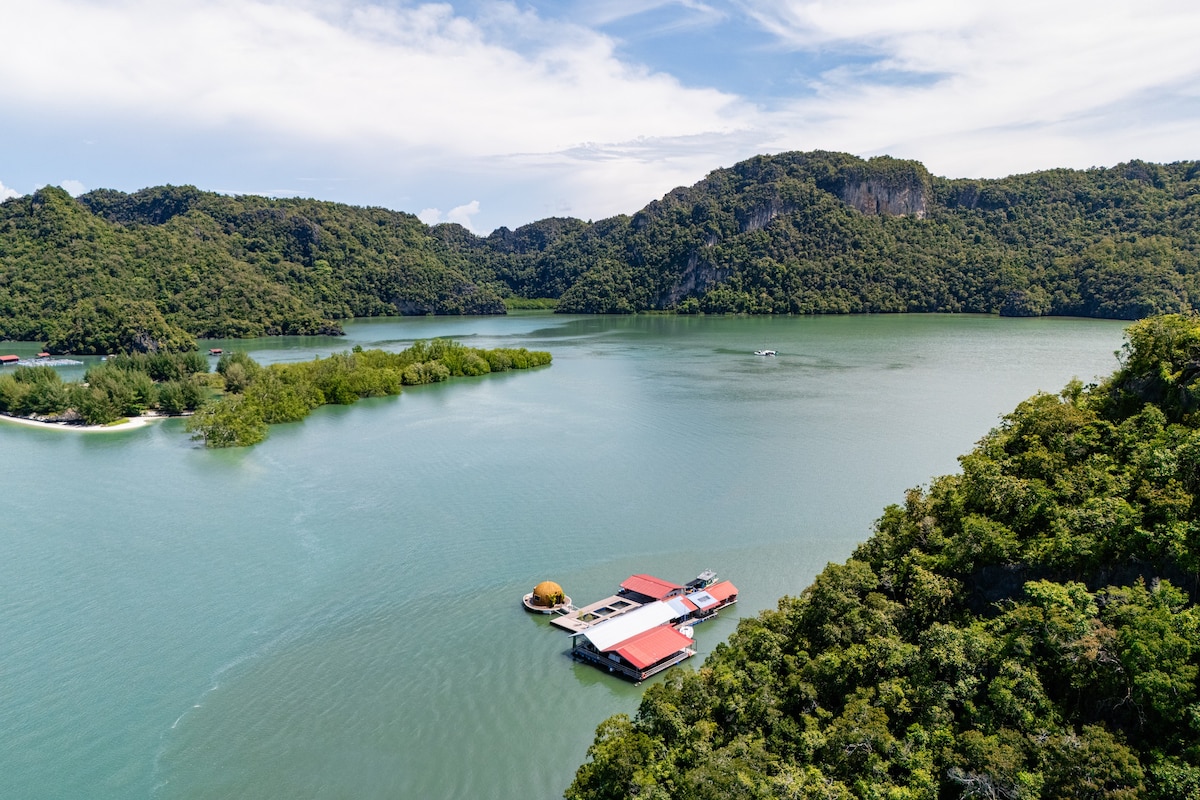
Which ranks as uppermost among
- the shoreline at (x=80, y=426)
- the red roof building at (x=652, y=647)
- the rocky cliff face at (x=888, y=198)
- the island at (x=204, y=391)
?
the rocky cliff face at (x=888, y=198)

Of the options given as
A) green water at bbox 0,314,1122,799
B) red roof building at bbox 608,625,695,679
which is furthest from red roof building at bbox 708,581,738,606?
red roof building at bbox 608,625,695,679

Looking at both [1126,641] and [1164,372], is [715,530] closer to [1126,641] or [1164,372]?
[1164,372]

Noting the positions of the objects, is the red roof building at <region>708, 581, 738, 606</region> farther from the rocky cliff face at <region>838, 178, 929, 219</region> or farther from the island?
the rocky cliff face at <region>838, 178, 929, 219</region>

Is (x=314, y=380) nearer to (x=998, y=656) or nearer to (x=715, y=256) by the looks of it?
(x=998, y=656)

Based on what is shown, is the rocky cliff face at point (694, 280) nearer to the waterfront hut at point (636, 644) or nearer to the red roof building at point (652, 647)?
the waterfront hut at point (636, 644)

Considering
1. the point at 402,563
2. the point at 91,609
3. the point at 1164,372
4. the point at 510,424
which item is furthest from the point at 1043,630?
the point at 510,424

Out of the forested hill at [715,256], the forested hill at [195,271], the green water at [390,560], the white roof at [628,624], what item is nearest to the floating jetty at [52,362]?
the forested hill at [715,256]

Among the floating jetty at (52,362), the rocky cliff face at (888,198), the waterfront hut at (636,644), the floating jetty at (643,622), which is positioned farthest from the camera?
the rocky cliff face at (888,198)
